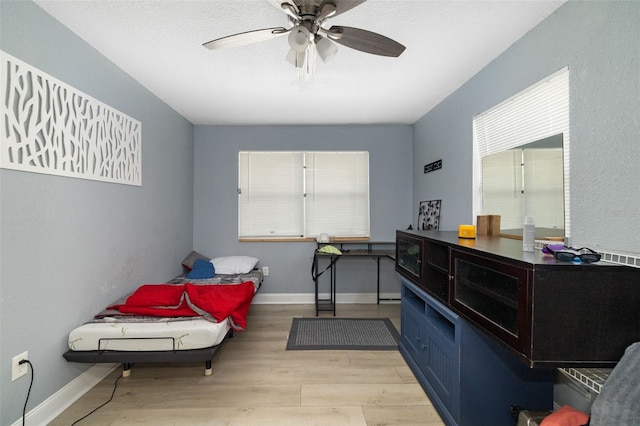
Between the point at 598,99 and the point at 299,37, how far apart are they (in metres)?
1.55

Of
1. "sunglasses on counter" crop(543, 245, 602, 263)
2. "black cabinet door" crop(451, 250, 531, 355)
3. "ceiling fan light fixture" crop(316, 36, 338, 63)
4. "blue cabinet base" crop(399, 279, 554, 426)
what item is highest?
"ceiling fan light fixture" crop(316, 36, 338, 63)

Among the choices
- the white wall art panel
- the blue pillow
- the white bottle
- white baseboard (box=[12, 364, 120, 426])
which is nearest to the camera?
the white bottle

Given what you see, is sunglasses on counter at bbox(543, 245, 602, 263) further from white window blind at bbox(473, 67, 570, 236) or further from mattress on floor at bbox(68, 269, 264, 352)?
mattress on floor at bbox(68, 269, 264, 352)

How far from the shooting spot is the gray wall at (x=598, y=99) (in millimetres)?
1307

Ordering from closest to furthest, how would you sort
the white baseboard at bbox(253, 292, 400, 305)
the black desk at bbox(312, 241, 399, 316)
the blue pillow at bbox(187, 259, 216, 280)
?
the blue pillow at bbox(187, 259, 216, 280) → the black desk at bbox(312, 241, 399, 316) → the white baseboard at bbox(253, 292, 400, 305)

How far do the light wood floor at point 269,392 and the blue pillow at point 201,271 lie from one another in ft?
3.14

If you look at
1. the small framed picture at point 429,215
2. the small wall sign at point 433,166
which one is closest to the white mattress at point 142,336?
the small framed picture at point 429,215

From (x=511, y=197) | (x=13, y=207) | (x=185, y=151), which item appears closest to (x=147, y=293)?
(x=13, y=207)

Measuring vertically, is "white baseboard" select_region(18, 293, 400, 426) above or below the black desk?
below

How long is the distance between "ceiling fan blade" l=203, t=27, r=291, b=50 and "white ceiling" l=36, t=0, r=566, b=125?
316 millimetres

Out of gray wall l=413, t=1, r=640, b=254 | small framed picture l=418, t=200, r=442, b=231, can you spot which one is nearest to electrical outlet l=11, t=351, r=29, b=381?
gray wall l=413, t=1, r=640, b=254

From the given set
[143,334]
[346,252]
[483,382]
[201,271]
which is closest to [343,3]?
[483,382]

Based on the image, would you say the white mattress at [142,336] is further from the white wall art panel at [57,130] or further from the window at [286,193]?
the window at [286,193]

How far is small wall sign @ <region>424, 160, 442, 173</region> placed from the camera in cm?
325
